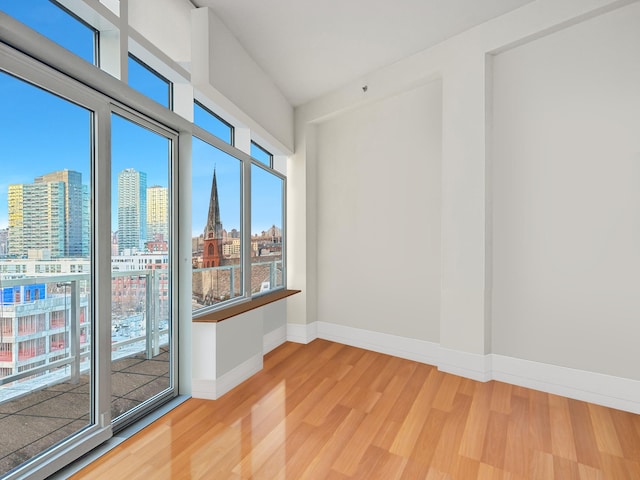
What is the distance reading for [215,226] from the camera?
297cm

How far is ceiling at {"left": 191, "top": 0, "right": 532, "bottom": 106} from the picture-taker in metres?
2.54

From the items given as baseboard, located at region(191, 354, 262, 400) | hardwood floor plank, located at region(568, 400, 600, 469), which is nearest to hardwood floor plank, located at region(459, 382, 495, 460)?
hardwood floor plank, located at region(568, 400, 600, 469)

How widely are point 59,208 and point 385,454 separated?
240cm

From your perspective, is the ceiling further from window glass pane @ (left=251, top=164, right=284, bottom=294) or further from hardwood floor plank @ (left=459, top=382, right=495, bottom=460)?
hardwood floor plank @ (left=459, top=382, right=495, bottom=460)

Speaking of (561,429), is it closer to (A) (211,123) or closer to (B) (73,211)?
(B) (73,211)

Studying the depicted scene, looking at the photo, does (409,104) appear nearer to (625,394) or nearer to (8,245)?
(625,394)

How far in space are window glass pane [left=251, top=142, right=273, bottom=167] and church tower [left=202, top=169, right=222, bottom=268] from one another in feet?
3.41

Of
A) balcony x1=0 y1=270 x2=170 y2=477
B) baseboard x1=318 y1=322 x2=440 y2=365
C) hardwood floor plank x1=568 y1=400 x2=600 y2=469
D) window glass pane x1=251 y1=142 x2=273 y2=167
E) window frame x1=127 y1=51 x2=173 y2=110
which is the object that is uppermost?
window frame x1=127 y1=51 x2=173 y2=110

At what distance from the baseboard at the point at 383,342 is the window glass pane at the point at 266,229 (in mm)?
950

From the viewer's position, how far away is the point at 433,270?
336 centimetres

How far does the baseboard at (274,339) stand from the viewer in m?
3.65

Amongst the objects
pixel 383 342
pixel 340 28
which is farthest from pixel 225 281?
pixel 340 28

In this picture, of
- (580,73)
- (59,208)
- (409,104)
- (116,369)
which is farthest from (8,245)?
(580,73)

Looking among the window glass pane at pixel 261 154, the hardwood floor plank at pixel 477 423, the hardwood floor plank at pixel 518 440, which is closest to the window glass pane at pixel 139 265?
the window glass pane at pixel 261 154
